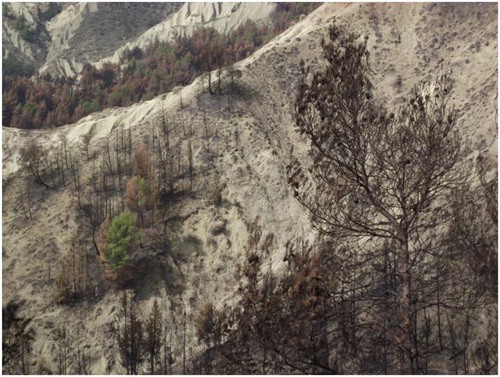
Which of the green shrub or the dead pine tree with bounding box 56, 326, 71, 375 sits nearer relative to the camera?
the dead pine tree with bounding box 56, 326, 71, 375

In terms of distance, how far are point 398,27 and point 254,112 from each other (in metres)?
23.7

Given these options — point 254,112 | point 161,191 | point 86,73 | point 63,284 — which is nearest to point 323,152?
point 63,284

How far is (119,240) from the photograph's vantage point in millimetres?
38188

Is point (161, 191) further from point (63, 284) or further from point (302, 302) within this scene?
point (302, 302)

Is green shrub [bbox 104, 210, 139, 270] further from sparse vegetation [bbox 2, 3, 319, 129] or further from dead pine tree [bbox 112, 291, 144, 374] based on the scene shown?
sparse vegetation [bbox 2, 3, 319, 129]

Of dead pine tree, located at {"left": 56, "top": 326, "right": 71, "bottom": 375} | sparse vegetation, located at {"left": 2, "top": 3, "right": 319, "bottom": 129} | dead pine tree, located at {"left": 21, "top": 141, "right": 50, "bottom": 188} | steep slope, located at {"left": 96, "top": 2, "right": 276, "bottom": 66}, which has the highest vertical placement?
steep slope, located at {"left": 96, "top": 2, "right": 276, "bottom": 66}

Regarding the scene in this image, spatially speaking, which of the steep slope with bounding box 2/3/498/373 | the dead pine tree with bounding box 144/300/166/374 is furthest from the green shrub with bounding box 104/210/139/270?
the dead pine tree with bounding box 144/300/166/374

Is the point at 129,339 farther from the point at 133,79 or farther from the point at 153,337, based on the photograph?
the point at 133,79

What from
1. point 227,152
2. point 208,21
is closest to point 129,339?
point 227,152

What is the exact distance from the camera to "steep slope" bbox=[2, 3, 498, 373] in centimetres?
3811

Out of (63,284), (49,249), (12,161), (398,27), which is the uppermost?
(398,27)

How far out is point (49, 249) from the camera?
136 feet

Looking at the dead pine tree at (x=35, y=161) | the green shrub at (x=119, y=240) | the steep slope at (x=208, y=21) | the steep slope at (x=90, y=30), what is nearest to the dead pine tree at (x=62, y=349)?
the green shrub at (x=119, y=240)

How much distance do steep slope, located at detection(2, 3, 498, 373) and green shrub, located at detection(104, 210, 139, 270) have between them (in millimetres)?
2419
